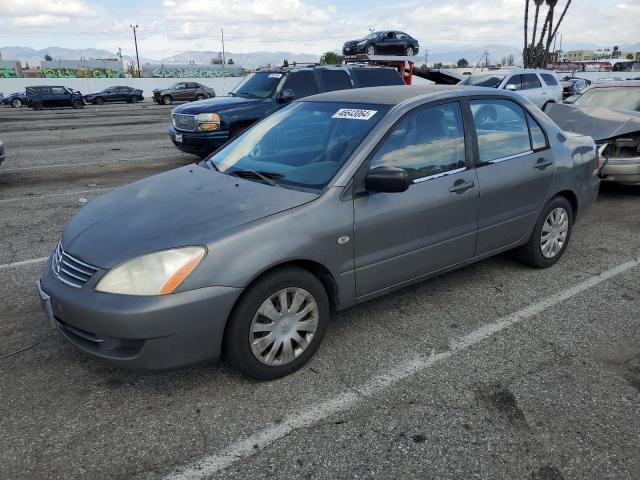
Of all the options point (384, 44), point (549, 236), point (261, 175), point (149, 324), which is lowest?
point (549, 236)

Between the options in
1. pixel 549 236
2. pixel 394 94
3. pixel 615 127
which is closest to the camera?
pixel 394 94

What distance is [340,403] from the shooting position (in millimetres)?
2881

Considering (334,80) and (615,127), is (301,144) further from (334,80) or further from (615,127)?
(334,80)

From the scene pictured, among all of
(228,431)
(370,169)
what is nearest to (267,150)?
(370,169)

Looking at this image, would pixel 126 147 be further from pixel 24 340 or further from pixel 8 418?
pixel 8 418

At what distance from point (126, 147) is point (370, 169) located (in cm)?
1155

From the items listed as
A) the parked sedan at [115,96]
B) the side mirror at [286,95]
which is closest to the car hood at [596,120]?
the side mirror at [286,95]

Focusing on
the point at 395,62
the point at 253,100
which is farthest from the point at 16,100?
the point at 253,100

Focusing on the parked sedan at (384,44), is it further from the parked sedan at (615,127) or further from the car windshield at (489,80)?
the parked sedan at (615,127)

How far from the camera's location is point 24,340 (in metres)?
3.56

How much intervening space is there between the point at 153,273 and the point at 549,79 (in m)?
15.9

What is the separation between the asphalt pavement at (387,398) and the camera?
245 centimetres

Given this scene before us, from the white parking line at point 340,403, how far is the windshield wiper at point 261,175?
54.0 inches

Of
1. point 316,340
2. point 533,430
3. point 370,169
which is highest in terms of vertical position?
point 370,169
